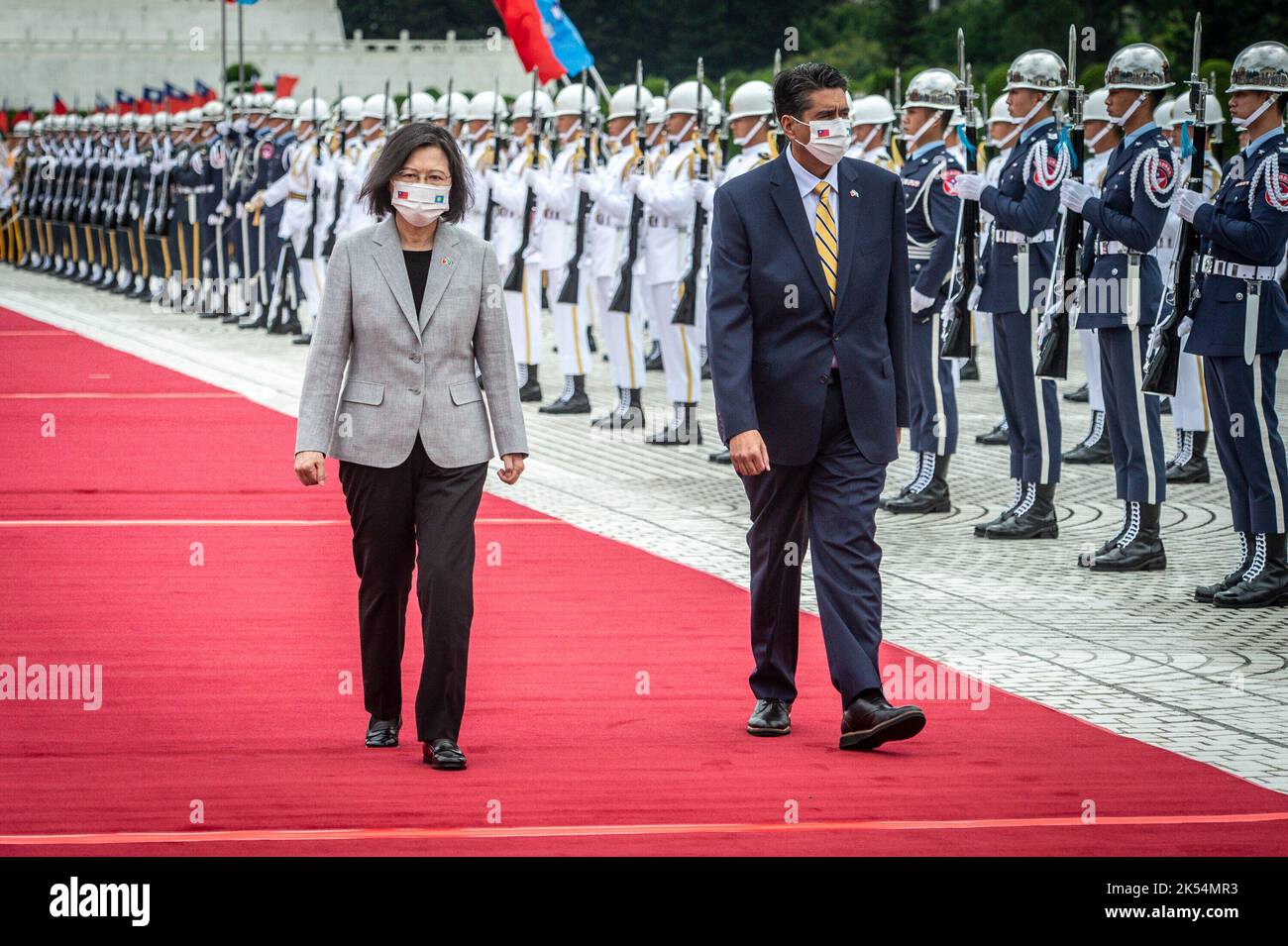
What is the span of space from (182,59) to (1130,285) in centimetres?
6888

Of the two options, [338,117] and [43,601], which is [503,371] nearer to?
[43,601]

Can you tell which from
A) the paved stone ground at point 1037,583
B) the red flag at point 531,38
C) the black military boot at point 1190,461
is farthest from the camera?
the red flag at point 531,38

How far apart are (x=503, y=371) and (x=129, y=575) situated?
3357 millimetres

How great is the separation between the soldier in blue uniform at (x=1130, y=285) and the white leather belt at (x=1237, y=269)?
0.43m

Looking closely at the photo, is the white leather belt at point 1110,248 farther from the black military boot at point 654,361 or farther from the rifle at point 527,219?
the black military boot at point 654,361

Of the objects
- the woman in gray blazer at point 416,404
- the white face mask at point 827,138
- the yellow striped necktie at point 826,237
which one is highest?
the white face mask at point 827,138

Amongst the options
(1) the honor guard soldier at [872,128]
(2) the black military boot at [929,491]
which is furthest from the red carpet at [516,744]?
(1) the honor guard soldier at [872,128]

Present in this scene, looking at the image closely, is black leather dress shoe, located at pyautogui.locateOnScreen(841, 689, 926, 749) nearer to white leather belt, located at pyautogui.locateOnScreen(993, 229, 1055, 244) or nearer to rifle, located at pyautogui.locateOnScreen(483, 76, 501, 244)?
white leather belt, located at pyautogui.locateOnScreen(993, 229, 1055, 244)

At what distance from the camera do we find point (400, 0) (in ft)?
270

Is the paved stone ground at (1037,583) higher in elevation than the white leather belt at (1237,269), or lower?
lower

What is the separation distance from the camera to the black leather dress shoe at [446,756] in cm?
584

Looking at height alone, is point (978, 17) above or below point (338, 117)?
above

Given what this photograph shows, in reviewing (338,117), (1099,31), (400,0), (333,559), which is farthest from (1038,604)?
(400,0)

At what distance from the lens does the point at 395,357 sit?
5.98 metres
